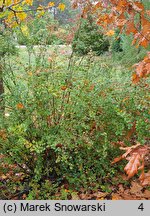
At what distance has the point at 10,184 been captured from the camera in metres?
2.85


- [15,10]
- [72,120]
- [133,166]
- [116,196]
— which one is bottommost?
[116,196]

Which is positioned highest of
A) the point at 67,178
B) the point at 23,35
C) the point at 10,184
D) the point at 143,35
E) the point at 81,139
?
the point at 143,35

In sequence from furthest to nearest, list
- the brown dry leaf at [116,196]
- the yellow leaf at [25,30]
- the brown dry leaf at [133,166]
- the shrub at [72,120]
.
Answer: the yellow leaf at [25,30] < the brown dry leaf at [116,196] < the shrub at [72,120] < the brown dry leaf at [133,166]

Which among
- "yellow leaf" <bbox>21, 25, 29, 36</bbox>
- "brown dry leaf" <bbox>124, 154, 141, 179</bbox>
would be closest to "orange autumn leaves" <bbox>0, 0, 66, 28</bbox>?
"yellow leaf" <bbox>21, 25, 29, 36</bbox>

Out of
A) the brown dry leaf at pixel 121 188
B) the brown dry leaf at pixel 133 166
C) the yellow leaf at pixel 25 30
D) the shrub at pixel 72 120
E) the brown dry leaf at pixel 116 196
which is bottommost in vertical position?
the brown dry leaf at pixel 116 196

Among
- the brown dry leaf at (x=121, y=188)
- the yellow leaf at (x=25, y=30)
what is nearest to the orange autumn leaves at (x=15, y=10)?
the yellow leaf at (x=25, y=30)

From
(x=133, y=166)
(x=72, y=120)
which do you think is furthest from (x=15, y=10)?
(x=133, y=166)

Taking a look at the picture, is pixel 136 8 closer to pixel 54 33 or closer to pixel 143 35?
pixel 143 35

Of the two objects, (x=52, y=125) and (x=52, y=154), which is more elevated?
(x=52, y=125)

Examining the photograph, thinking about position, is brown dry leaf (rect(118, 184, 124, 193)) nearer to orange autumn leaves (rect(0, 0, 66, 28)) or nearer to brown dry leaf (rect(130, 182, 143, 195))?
brown dry leaf (rect(130, 182, 143, 195))

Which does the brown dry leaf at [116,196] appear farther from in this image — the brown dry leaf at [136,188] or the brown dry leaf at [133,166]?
the brown dry leaf at [133,166]

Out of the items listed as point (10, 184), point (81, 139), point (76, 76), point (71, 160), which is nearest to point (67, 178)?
point (71, 160)

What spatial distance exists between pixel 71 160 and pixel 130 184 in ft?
2.01

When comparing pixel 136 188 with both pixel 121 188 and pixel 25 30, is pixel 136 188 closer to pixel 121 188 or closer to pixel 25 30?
pixel 121 188
